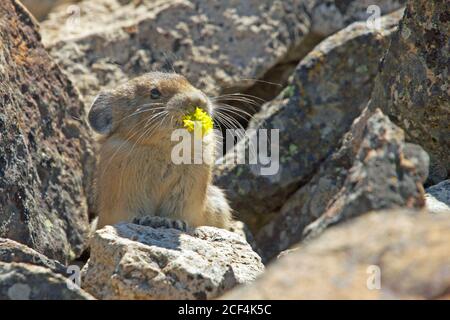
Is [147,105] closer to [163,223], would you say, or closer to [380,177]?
[163,223]

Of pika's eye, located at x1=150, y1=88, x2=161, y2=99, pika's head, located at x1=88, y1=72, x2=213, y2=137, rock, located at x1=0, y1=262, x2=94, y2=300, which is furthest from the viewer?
pika's eye, located at x1=150, y1=88, x2=161, y2=99

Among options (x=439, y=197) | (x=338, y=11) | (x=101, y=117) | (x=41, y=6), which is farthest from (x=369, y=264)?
(x=41, y=6)

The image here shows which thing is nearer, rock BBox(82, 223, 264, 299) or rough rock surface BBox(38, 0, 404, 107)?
rock BBox(82, 223, 264, 299)

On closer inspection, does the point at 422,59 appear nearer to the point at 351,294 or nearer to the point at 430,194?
the point at 430,194

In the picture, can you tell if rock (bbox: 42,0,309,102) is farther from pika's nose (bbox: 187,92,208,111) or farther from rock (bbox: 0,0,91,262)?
pika's nose (bbox: 187,92,208,111)

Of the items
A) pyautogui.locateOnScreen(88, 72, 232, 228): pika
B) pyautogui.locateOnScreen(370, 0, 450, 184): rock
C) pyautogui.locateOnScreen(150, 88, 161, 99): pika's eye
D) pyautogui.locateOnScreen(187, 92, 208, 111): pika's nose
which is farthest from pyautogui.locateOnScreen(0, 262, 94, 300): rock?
pyautogui.locateOnScreen(370, 0, 450, 184): rock
